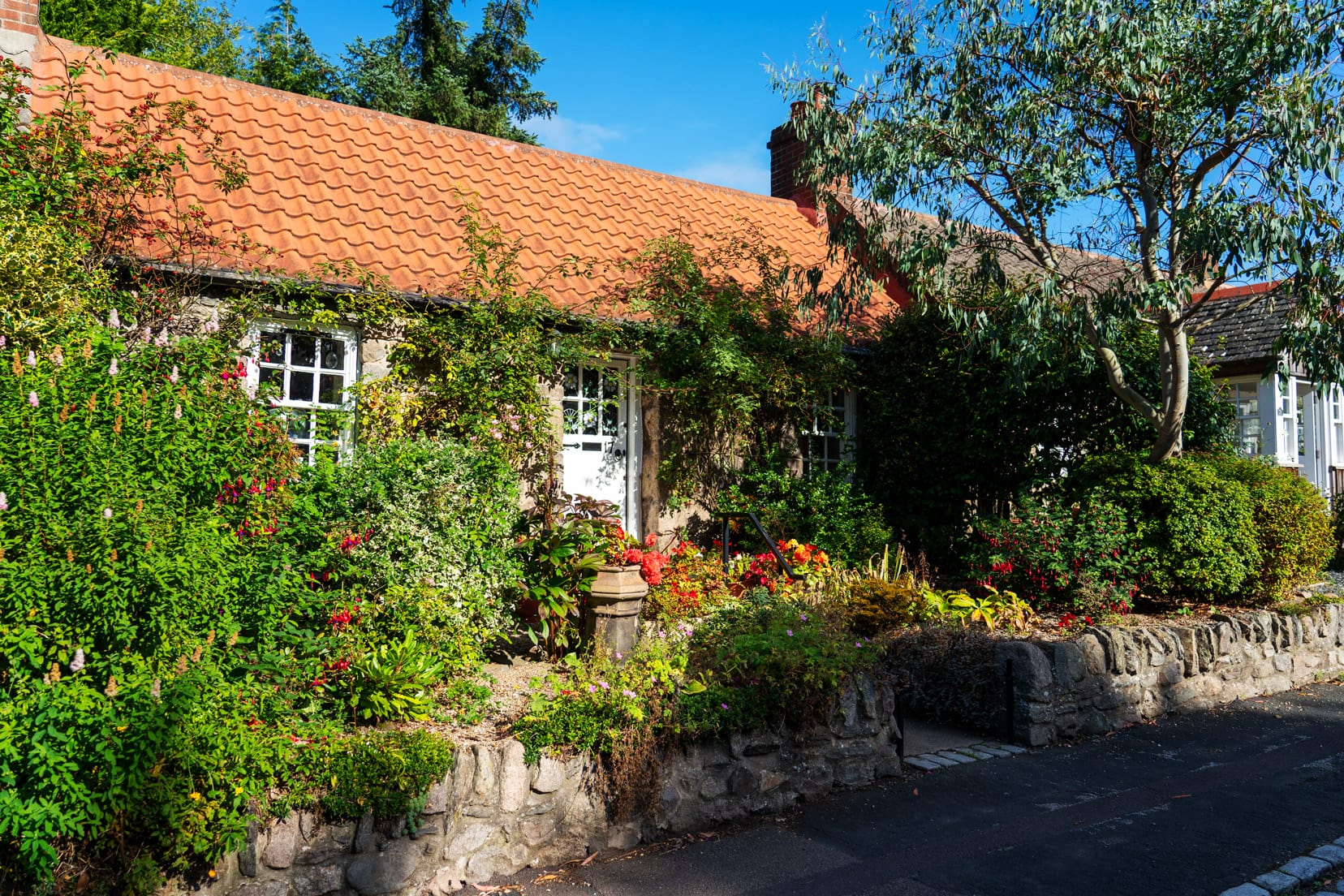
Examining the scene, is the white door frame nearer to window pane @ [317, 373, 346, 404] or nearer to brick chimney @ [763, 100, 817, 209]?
window pane @ [317, 373, 346, 404]

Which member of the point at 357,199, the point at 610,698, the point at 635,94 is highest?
the point at 635,94

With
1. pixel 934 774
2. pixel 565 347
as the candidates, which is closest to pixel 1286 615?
pixel 934 774

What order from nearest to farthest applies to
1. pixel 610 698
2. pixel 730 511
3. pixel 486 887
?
1. pixel 486 887
2. pixel 610 698
3. pixel 730 511

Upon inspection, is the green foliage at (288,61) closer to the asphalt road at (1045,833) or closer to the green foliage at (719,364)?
the green foliage at (719,364)

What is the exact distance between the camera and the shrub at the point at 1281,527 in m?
8.61

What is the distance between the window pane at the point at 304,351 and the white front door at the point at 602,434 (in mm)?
2310

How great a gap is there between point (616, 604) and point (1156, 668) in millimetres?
4526

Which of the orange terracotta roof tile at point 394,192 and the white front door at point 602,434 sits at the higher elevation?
the orange terracotta roof tile at point 394,192

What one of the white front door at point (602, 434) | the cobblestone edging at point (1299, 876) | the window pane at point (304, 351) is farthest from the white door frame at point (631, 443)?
the cobblestone edging at point (1299, 876)

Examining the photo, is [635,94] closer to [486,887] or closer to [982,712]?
[982,712]

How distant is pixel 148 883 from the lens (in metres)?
3.55

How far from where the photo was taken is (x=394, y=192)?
9.59 meters

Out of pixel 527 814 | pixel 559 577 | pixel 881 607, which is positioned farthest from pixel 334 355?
pixel 881 607

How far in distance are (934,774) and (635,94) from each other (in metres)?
6.97
